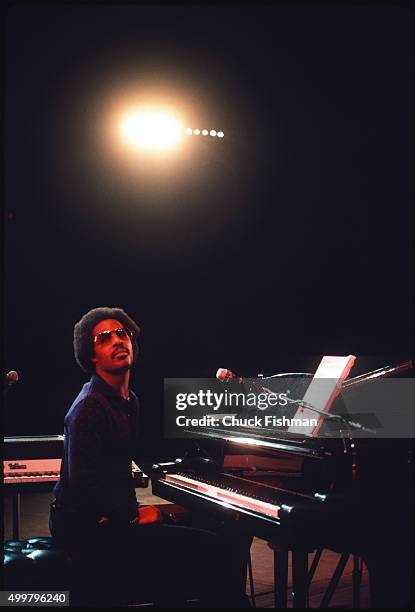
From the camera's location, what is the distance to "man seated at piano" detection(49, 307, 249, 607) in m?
2.64

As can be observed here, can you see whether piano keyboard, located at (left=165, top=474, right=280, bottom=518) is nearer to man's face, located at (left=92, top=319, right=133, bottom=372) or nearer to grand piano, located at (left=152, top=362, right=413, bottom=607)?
grand piano, located at (left=152, top=362, right=413, bottom=607)

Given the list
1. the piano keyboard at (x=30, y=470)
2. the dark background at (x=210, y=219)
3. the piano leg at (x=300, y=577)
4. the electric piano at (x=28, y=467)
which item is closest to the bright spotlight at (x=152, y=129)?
the dark background at (x=210, y=219)

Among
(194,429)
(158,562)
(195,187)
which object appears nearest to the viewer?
(158,562)

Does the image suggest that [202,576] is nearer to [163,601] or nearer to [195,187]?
[163,601]

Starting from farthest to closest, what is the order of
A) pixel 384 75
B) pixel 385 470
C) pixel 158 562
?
pixel 384 75
pixel 158 562
pixel 385 470

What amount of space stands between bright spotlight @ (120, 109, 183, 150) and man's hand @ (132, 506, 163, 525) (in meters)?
3.03

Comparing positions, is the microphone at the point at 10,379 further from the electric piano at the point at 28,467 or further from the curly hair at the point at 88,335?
the electric piano at the point at 28,467

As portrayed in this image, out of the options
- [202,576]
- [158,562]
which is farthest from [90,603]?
[202,576]

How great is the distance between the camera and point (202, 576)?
2861 mm

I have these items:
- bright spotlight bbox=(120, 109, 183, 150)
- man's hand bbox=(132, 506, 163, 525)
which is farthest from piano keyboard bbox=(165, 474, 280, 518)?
bright spotlight bbox=(120, 109, 183, 150)

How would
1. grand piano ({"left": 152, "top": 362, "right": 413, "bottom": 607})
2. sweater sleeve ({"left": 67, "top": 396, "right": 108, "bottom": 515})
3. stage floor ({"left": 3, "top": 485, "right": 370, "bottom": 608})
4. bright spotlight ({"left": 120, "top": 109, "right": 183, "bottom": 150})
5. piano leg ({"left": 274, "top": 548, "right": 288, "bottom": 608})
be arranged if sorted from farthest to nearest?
bright spotlight ({"left": 120, "top": 109, "right": 183, "bottom": 150}) < stage floor ({"left": 3, "top": 485, "right": 370, "bottom": 608}) < piano leg ({"left": 274, "top": 548, "right": 288, "bottom": 608}) < sweater sleeve ({"left": 67, "top": 396, "right": 108, "bottom": 515}) < grand piano ({"left": 152, "top": 362, "right": 413, "bottom": 607})

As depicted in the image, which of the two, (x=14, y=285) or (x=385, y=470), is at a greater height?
(x=14, y=285)

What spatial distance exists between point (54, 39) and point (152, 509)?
275 centimetres

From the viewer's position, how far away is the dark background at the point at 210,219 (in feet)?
14.2
